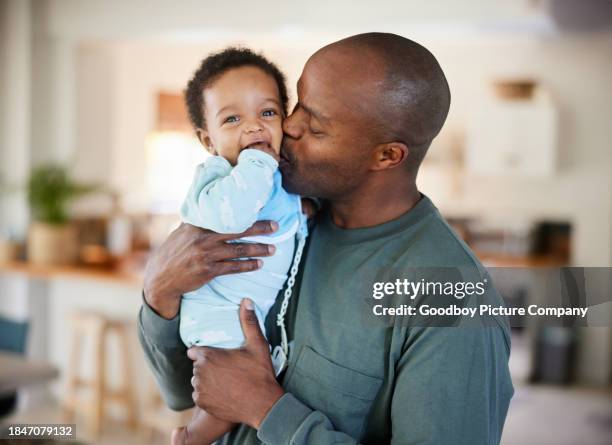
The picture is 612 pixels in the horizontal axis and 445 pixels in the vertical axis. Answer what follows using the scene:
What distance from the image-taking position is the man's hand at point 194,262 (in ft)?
3.46

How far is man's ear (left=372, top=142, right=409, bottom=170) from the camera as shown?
3.18ft

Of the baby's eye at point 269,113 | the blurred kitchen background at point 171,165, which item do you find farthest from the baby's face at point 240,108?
the blurred kitchen background at point 171,165

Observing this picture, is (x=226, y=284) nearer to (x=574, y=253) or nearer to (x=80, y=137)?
(x=80, y=137)

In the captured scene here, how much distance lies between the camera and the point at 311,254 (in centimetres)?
112

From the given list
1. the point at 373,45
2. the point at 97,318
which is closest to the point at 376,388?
the point at 373,45

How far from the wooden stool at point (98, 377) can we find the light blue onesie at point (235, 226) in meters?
2.92

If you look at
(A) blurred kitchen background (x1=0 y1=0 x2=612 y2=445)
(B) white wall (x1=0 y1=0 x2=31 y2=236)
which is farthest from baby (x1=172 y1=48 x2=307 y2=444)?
(B) white wall (x1=0 y1=0 x2=31 y2=236)

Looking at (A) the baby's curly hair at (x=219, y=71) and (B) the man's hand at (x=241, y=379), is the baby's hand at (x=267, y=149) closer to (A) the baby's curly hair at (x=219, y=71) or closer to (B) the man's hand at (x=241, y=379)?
(A) the baby's curly hair at (x=219, y=71)

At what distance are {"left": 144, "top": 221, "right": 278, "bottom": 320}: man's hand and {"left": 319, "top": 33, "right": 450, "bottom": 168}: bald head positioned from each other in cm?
26

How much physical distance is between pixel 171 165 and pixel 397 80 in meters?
6.08

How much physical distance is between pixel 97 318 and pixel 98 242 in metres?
0.86

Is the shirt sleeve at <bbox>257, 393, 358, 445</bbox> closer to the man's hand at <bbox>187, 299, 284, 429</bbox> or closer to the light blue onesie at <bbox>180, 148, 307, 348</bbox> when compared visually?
the man's hand at <bbox>187, 299, 284, 429</bbox>

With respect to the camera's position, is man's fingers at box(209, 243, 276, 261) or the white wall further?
the white wall

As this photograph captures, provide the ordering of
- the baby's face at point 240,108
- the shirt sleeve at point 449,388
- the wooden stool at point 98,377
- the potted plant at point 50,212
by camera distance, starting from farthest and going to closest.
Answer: the potted plant at point 50,212 → the wooden stool at point 98,377 → the baby's face at point 240,108 → the shirt sleeve at point 449,388
